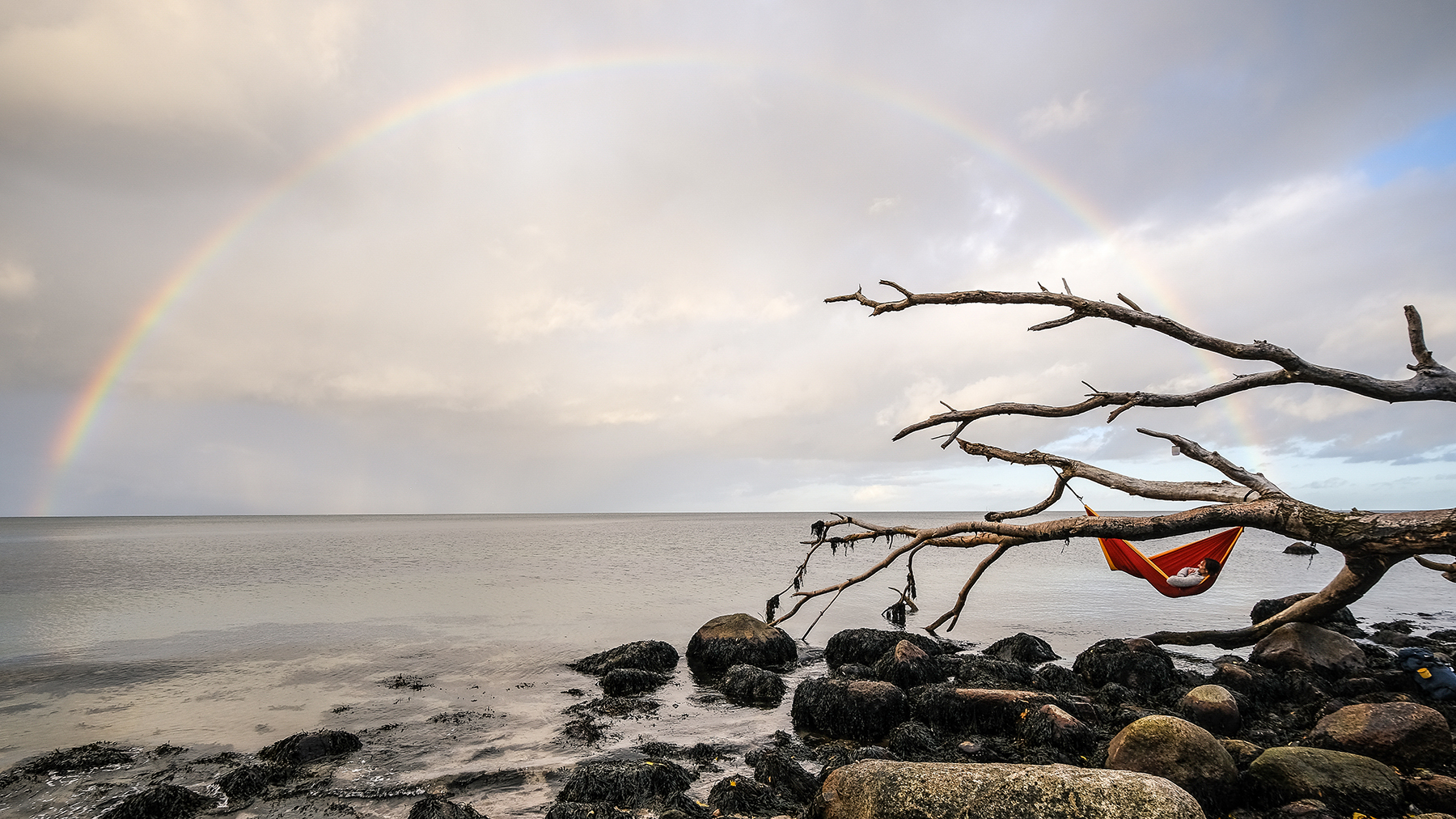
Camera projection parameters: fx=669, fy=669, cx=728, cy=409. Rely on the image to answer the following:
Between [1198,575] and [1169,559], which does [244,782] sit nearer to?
[1198,575]

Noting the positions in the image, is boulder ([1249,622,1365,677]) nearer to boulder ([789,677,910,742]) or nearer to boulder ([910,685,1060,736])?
boulder ([910,685,1060,736])

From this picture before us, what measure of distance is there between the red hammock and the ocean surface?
3697 millimetres

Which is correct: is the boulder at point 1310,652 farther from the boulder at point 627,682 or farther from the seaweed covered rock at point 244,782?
the seaweed covered rock at point 244,782

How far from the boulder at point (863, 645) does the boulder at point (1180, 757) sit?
258 inches

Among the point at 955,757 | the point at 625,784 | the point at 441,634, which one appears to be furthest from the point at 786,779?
the point at 441,634

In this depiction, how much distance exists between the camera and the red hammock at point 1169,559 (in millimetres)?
10586

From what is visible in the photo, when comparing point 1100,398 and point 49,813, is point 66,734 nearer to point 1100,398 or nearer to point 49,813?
point 49,813

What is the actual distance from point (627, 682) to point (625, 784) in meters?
5.17

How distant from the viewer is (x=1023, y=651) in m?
13.7

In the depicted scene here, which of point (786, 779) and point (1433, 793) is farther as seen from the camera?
point (786, 779)

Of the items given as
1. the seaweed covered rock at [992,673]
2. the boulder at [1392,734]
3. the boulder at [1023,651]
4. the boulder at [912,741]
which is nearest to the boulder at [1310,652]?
the boulder at [1023,651]

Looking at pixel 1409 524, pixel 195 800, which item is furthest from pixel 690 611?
pixel 1409 524

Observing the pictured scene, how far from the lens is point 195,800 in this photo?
7.08 meters

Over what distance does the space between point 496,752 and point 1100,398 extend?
8.51m
